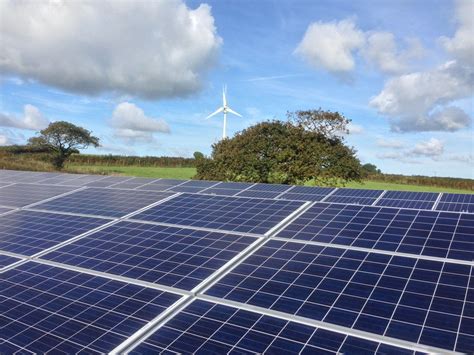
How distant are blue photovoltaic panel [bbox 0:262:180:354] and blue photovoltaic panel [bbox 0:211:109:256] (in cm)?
196

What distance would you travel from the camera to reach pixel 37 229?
1258 centimetres

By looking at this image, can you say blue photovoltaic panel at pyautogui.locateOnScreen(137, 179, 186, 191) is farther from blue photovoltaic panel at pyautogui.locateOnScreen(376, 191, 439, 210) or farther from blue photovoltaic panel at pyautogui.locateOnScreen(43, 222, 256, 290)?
blue photovoltaic panel at pyautogui.locateOnScreen(376, 191, 439, 210)

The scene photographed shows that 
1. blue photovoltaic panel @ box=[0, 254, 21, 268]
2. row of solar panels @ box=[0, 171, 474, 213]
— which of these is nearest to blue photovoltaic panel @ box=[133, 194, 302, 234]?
row of solar panels @ box=[0, 171, 474, 213]

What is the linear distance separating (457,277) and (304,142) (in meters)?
35.4

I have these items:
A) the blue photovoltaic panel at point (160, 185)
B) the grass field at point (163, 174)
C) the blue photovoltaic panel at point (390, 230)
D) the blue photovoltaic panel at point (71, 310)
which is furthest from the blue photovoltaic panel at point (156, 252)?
the grass field at point (163, 174)

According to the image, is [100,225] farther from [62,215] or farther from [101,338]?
[101,338]

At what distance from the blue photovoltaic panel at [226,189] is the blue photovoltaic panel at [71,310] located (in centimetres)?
811

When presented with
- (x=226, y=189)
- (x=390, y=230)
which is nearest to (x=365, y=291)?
(x=390, y=230)

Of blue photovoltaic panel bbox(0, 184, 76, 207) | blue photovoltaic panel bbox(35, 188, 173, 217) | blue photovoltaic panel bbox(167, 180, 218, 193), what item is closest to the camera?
blue photovoltaic panel bbox(35, 188, 173, 217)

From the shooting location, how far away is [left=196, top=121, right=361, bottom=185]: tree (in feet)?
138

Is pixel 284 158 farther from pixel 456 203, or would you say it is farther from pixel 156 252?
pixel 156 252

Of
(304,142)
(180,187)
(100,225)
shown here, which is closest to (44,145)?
(304,142)

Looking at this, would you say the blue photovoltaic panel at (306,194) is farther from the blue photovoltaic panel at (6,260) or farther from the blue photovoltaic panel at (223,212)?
the blue photovoltaic panel at (6,260)

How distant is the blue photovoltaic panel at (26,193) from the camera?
16725 mm
